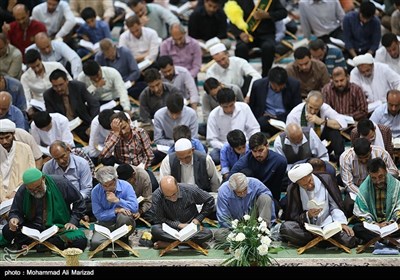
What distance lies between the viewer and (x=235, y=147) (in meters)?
13.9

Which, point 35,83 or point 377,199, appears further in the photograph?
point 35,83


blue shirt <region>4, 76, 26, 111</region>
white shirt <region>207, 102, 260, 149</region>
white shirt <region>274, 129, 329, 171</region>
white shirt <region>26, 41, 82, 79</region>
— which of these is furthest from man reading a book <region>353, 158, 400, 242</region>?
white shirt <region>26, 41, 82, 79</region>

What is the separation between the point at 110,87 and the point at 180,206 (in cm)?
306

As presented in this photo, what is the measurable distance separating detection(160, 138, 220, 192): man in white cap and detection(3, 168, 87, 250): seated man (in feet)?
3.66

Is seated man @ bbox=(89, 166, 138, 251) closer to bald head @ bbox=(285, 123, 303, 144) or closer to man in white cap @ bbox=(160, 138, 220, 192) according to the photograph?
man in white cap @ bbox=(160, 138, 220, 192)

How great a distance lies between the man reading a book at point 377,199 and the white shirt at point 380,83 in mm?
A: 2489

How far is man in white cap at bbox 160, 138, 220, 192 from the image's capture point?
13.7 m

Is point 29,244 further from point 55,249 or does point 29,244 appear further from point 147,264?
point 147,264

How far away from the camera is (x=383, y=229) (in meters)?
12.6

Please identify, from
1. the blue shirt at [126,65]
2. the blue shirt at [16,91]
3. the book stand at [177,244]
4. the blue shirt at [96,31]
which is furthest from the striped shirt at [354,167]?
the blue shirt at [96,31]

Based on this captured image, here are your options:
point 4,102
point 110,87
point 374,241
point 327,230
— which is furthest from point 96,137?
point 374,241

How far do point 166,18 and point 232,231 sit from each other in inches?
216

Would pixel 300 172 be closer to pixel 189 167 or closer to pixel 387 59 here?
pixel 189 167

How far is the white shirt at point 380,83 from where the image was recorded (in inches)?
603
